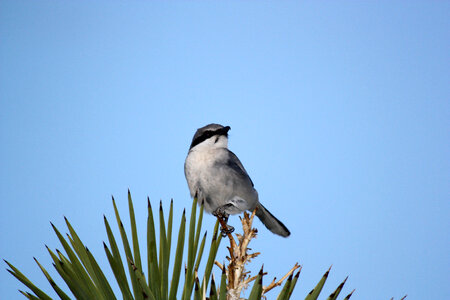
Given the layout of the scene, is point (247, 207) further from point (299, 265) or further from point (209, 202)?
point (299, 265)

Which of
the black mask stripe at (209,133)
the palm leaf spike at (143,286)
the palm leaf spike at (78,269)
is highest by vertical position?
the black mask stripe at (209,133)

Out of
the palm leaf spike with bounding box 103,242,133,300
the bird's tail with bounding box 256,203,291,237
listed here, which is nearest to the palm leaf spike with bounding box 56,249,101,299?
the palm leaf spike with bounding box 103,242,133,300

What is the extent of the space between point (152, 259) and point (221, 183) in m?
2.79

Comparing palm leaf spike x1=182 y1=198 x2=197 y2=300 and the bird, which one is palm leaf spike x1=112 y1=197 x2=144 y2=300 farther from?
the bird

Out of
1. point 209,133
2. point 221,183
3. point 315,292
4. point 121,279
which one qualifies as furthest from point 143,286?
point 209,133

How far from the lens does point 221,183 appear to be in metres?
5.05

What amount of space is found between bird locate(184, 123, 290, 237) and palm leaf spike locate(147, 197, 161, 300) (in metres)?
2.42

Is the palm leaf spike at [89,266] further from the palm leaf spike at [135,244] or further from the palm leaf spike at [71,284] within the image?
the palm leaf spike at [135,244]

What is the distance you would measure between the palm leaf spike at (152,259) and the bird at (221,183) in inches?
95.5

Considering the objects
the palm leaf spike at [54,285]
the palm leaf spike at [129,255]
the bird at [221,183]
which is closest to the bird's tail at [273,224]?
the bird at [221,183]

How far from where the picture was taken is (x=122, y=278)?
2.18m

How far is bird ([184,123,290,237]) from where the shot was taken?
5.04 meters

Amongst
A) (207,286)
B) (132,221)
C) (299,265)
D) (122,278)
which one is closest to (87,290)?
(122,278)

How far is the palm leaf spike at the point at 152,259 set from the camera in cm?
226
